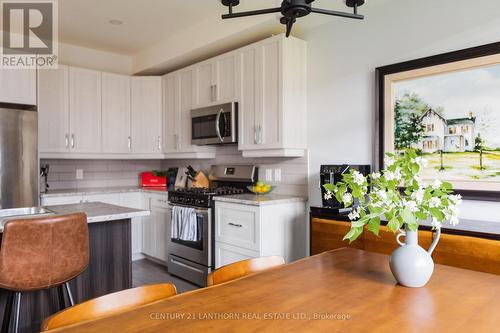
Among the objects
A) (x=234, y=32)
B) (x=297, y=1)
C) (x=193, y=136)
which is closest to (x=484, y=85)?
(x=297, y=1)

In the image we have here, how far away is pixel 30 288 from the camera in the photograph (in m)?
1.82

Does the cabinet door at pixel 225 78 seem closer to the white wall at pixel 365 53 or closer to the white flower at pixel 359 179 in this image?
the white wall at pixel 365 53

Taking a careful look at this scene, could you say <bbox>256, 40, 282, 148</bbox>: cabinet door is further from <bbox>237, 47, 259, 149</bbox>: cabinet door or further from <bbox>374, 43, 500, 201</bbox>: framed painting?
<bbox>374, 43, 500, 201</bbox>: framed painting

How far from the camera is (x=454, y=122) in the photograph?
245 centimetres

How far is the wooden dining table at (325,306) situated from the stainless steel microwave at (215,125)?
2.39 metres

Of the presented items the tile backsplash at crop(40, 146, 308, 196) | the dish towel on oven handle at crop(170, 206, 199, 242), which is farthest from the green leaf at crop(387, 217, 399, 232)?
the dish towel on oven handle at crop(170, 206, 199, 242)

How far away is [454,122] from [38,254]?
262 centimetres

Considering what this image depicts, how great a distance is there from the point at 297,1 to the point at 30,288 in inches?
72.0

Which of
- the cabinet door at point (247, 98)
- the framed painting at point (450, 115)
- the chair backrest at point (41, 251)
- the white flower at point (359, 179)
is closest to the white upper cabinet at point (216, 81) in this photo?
the cabinet door at point (247, 98)

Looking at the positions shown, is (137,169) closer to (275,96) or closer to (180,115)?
(180,115)

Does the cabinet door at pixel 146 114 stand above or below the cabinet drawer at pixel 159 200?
above

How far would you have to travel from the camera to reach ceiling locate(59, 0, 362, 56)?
3223 millimetres

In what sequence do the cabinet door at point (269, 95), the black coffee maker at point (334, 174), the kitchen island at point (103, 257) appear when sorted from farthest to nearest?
the cabinet door at point (269, 95) < the black coffee maker at point (334, 174) < the kitchen island at point (103, 257)

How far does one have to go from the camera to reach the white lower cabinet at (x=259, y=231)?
306cm
